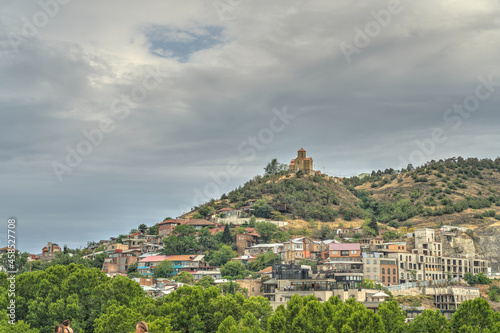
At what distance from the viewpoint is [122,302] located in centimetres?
6425

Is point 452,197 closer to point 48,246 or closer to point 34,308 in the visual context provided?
point 48,246

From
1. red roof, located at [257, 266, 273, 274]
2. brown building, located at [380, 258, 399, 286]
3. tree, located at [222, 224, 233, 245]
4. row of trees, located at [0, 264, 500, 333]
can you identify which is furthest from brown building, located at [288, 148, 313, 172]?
row of trees, located at [0, 264, 500, 333]

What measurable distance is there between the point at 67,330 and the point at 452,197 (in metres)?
146

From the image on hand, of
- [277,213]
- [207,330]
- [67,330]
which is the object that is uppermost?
[277,213]

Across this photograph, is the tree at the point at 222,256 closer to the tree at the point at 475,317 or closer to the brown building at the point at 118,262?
the brown building at the point at 118,262

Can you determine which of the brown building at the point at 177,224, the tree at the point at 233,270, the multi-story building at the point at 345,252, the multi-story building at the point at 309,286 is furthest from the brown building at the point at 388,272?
the brown building at the point at 177,224

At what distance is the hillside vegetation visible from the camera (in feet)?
475

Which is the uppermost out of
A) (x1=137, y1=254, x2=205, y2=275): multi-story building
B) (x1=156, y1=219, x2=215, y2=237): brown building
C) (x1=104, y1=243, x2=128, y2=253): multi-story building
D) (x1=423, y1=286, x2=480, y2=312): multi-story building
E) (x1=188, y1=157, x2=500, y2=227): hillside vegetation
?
(x1=188, y1=157, x2=500, y2=227): hillside vegetation

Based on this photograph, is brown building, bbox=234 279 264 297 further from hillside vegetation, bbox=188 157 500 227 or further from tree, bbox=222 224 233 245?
hillside vegetation, bbox=188 157 500 227

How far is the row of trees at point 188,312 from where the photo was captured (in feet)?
167

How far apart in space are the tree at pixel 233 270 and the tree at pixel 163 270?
9385mm

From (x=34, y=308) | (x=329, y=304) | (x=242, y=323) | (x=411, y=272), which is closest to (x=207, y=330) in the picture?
(x=242, y=323)

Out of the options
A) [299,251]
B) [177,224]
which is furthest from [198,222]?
[299,251]

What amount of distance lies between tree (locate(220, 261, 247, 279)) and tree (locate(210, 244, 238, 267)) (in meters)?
7.67
